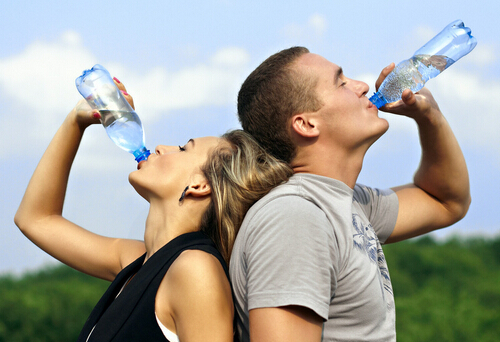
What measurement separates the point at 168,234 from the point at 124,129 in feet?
3.30

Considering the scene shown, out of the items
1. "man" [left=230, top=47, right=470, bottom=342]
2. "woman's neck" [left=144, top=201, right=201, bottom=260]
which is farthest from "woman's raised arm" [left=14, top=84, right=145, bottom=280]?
"man" [left=230, top=47, right=470, bottom=342]

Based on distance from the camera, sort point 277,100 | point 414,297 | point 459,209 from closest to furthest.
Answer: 1. point 277,100
2. point 459,209
3. point 414,297

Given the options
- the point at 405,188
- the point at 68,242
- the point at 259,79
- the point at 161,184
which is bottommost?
the point at 405,188

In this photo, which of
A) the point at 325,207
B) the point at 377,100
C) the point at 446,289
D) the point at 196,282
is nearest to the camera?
the point at 196,282

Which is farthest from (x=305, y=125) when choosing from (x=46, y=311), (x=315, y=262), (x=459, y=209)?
(x=46, y=311)

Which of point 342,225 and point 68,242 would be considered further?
point 68,242

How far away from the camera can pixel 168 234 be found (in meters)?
2.53

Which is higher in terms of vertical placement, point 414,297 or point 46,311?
point 46,311

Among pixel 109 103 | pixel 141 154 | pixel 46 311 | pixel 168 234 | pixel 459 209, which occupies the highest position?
pixel 109 103

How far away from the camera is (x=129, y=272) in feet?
8.91

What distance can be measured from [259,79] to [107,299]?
1423 millimetres

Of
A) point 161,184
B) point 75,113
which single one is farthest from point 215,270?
point 75,113

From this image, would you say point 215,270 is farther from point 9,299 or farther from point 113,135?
point 9,299

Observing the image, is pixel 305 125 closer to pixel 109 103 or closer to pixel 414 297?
pixel 109 103
